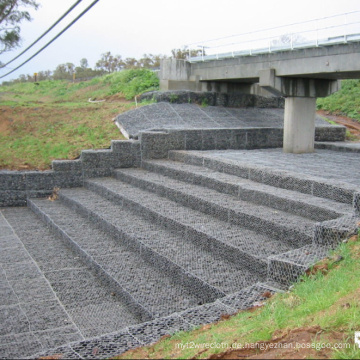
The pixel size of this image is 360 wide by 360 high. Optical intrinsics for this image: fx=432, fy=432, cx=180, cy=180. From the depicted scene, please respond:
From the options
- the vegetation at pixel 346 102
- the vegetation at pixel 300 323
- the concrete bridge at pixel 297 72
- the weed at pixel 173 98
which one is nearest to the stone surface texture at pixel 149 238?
the vegetation at pixel 300 323

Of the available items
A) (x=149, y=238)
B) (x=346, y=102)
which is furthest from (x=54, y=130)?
(x=346, y=102)

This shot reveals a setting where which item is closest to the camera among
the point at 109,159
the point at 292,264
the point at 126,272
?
the point at 292,264

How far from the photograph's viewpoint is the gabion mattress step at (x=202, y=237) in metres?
4.65

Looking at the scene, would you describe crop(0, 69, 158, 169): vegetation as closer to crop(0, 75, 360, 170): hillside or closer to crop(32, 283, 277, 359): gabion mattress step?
crop(0, 75, 360, 170): hillside

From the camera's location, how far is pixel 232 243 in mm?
4883

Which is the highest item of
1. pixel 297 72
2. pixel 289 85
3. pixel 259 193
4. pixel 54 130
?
pixel 297 72

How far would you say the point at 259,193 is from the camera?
607 centimetres

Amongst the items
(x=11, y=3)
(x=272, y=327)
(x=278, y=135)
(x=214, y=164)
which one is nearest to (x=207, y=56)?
(x=278, y=135)

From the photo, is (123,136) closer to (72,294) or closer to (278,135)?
(278,135)

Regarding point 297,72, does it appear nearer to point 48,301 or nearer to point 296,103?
point 296,103

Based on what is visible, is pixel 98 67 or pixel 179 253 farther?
pixel 98 67

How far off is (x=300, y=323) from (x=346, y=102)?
56.8 feet

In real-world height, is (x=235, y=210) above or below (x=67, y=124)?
below

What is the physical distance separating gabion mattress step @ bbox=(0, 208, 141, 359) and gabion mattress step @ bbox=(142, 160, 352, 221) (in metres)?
2.43
